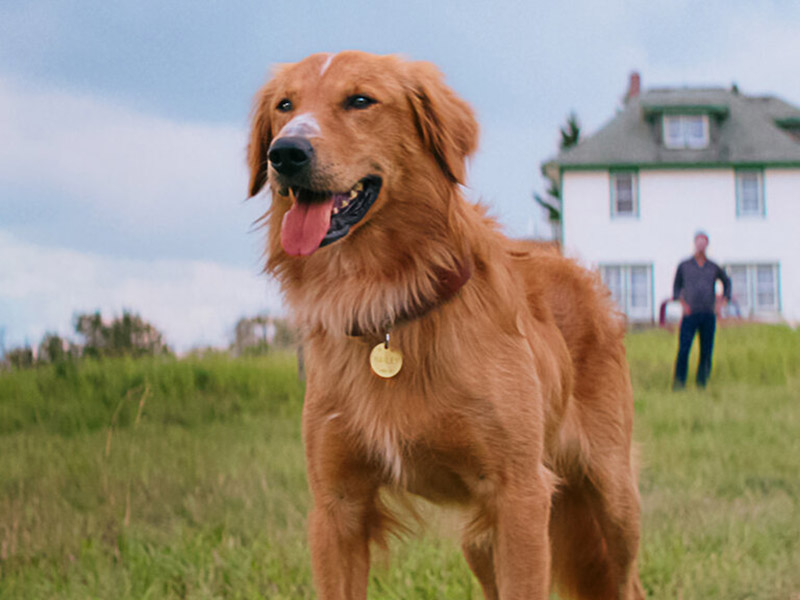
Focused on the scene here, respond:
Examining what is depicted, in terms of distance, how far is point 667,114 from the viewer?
26.4 metres

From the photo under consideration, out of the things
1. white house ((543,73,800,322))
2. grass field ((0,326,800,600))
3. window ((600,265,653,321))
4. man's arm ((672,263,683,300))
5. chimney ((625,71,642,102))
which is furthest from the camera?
chimney ((625,71,642,102))

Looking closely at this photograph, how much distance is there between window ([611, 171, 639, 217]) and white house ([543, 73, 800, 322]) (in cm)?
3

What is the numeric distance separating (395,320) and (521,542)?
883 mm

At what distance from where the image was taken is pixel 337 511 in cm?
294

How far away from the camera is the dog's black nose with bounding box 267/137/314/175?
8.53ft

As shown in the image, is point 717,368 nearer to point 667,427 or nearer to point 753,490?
point 667,427

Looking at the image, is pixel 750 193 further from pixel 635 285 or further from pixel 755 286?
pixel 635 285

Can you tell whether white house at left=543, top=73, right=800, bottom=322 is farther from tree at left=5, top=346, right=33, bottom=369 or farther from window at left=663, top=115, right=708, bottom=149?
tree at left=5, top=346, right=33, bottom=369

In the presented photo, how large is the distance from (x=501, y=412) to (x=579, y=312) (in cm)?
112

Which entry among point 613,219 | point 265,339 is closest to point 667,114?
point 613,219

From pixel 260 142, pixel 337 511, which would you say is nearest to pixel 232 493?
pixel 337 511

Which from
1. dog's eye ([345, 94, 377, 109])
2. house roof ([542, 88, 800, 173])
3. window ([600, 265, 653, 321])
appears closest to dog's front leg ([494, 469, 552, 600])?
dog's eye ([345, 94, 377, 109])

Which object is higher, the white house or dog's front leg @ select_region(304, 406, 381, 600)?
the white house

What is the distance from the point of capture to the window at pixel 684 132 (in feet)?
86.3
